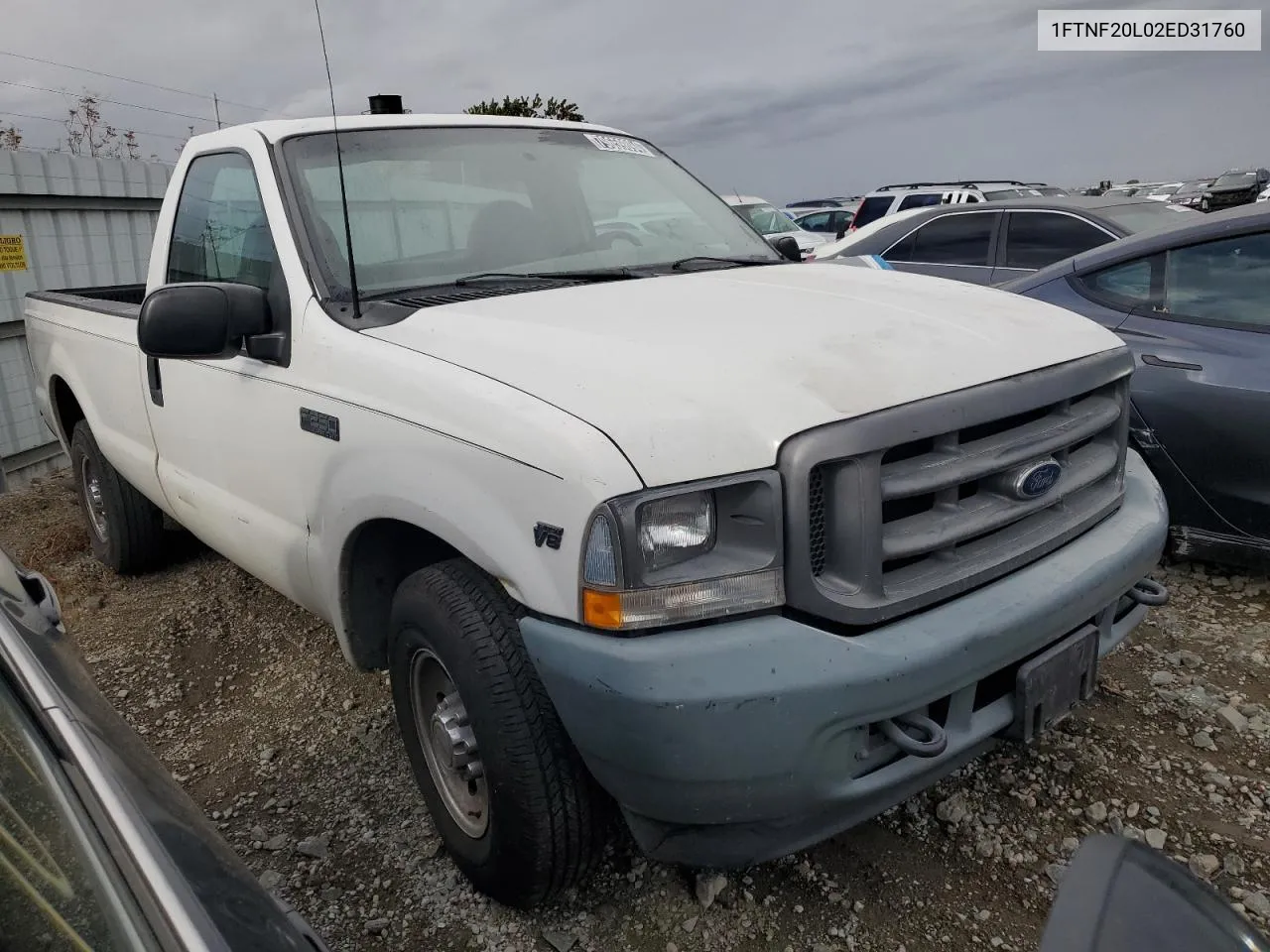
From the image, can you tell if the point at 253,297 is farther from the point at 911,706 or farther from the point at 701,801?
the point at 911,706

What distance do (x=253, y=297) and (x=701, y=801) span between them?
A: 182cm

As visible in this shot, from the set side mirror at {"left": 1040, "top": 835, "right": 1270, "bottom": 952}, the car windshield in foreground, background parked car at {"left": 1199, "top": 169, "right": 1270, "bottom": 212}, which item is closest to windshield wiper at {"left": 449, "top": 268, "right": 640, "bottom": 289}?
side mirror at {"left": 1040, "top": 835, "right": 1270, "bottom": 952}

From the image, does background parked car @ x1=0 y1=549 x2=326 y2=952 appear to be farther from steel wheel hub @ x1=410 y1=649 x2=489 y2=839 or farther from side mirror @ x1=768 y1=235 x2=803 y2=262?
side mirror @ x1=768 y1=235 x2=803 y2=262

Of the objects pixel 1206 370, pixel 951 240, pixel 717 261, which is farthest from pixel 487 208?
pixel 951 240

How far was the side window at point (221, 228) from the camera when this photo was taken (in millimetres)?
2908

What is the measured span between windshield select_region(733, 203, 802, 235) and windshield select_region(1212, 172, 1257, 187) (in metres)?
10.2

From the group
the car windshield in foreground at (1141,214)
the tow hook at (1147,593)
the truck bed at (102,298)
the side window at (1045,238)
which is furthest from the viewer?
the car windshield in foreground at (1141,214)

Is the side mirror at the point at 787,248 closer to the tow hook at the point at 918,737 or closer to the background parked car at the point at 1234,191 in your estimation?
the tow hook at the point at 918,737

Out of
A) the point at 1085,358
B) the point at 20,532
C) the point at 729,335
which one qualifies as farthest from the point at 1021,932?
the point at 20,532

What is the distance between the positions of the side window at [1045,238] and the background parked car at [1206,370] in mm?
3306

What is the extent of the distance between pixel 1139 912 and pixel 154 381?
3.43 metres

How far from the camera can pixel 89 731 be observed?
1.23m

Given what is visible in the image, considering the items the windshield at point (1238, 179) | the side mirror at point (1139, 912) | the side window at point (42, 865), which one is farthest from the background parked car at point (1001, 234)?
the windshield at point (1238, 179)

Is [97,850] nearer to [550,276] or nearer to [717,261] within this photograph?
[550,276]
